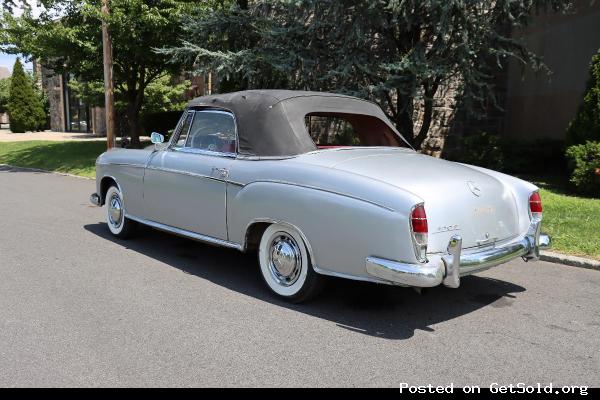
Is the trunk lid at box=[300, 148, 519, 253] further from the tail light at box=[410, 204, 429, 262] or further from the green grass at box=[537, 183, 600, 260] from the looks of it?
the green grass at box=[537, 183, 600, 260]

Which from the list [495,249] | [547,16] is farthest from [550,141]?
[495,249]

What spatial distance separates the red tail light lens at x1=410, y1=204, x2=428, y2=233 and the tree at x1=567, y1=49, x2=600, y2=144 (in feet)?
25.1

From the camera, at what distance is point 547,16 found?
1393 cm

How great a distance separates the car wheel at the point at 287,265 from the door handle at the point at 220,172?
26.7 inches

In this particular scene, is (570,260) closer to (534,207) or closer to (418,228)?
(534,207)

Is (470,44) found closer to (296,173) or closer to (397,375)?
(296,173)

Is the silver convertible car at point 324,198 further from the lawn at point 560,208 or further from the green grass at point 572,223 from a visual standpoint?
the lawn at point 560,208

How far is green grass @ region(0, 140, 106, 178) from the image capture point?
52.4 feet

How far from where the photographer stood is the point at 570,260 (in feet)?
19.1

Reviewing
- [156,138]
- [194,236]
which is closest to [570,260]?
[194,236]

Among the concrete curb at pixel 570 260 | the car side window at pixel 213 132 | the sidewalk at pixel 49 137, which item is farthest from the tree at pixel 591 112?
the sidewalk at pixel 49 137

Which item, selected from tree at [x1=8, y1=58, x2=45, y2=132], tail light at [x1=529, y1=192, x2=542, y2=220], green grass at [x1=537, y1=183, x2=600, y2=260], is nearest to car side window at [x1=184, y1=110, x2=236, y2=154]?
tail light at [x1=529, y1=192, x2=542, y2=220]

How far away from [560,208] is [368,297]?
4.93 metres

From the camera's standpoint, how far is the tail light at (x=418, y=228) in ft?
12.2
